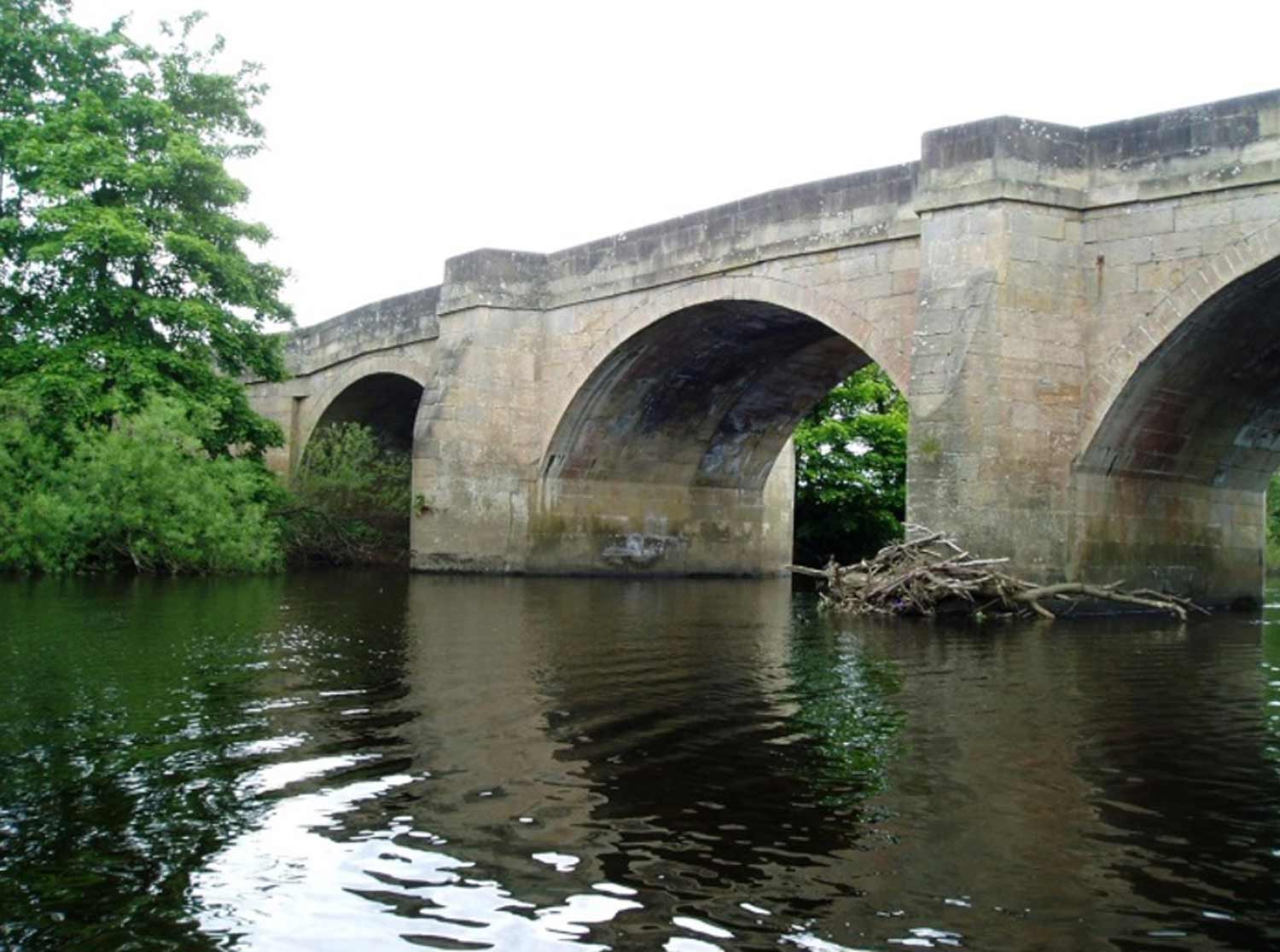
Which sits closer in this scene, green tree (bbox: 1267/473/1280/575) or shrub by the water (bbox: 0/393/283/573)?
shrub by the water (bbox: 0/393/283/573)

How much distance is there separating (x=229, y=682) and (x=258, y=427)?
49.9ft

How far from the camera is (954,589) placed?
1507cm

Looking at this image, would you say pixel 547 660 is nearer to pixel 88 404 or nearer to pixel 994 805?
pixel 994 805

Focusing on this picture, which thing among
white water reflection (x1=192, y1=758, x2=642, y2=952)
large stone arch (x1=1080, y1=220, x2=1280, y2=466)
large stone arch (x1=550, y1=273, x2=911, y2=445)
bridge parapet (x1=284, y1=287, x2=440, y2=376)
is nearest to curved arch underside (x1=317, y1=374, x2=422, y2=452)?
bridge parapet (x1=284, y1=287, x2=440, y2=376)

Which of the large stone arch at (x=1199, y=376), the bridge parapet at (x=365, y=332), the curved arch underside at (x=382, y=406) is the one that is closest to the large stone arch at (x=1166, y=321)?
the large stone arch at (x=1199, y=376)

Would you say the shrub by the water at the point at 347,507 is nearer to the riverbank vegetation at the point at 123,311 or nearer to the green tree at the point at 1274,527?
the riverbank vegetation at the point at 123,311

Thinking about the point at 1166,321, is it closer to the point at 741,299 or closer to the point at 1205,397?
the point at 1205,397

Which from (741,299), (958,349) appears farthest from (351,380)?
(958,349)

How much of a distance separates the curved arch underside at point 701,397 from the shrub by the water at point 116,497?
6207 millimetres

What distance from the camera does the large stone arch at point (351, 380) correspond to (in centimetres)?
2833

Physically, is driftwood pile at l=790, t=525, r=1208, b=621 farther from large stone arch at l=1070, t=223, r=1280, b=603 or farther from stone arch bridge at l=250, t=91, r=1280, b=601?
large stone arch at l=1070, t=223, r=1280, b=603

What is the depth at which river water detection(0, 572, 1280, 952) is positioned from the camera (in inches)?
164

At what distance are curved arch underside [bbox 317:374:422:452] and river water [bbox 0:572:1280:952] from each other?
20169 mm

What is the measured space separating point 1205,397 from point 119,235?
48.7 feet
